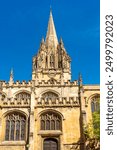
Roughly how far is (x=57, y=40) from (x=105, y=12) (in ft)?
168

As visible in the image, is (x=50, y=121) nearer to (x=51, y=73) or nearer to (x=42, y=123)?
(x=42, y=123)

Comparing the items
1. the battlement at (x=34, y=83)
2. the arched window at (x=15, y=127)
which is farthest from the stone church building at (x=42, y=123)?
the battlement at (x=34, y=83)

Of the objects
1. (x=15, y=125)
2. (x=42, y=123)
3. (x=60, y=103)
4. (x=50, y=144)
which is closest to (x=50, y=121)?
(x=42, y=123)

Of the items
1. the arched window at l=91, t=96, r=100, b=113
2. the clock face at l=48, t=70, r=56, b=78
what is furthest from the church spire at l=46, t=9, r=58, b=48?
the arched window at l=91, t=96, r=100, b=113

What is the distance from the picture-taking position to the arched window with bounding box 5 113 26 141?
2814 centimetres

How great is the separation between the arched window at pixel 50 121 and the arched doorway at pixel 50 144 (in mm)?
1300

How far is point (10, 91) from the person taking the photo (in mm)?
39906

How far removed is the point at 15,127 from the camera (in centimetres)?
2864

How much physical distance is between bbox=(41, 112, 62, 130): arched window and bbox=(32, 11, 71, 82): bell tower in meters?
14.8

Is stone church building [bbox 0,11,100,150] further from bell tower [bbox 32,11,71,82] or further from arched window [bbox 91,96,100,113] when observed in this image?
bell tower [bbox 32,11,71,82]

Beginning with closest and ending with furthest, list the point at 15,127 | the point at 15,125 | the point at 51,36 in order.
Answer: the point at 15,127 < the point at 15,125 < the point at 51,36

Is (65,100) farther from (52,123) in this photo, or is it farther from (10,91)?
(10,91)

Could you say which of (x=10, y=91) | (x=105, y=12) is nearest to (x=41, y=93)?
(x=10, y=91)

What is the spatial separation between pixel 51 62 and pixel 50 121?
25107 millimetres
